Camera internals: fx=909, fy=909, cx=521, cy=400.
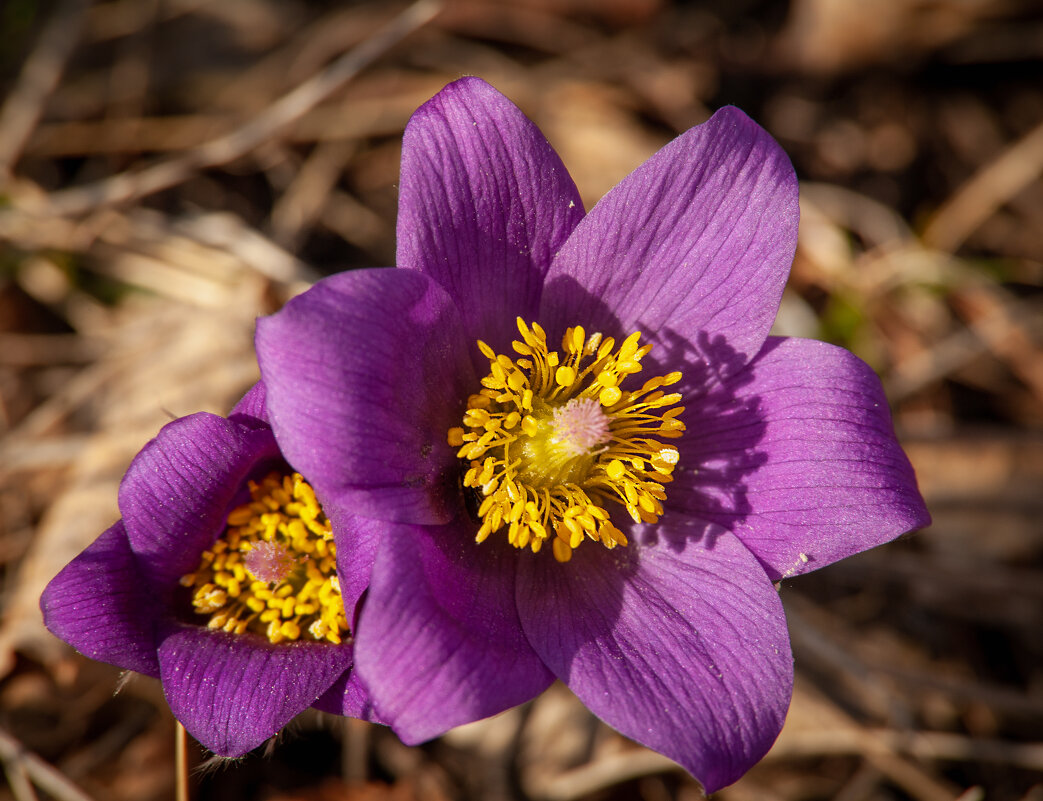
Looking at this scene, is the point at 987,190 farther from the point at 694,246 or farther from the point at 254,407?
the point at 254,407

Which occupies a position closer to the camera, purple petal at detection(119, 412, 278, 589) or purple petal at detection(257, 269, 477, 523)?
purple petal at detection(257, 269, 477, 523)

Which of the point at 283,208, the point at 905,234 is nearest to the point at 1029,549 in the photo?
the point at 905,234

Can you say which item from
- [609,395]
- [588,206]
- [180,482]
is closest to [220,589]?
[180,482]

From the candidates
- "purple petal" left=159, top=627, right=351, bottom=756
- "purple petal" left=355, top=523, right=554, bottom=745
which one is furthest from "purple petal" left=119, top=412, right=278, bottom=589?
"purple petal" left=355, top=523, right=554, bottom=745

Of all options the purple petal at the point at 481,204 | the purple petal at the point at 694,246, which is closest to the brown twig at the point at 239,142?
the purple petal at the point at 481,204

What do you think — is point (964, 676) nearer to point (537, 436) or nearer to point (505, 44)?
point (537, 436)

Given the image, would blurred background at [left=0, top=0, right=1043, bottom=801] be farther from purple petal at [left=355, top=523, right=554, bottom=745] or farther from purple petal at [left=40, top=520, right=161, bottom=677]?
purple petal at [left=355, top=523, right=554, bottom=745]
